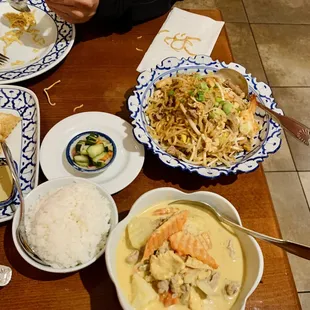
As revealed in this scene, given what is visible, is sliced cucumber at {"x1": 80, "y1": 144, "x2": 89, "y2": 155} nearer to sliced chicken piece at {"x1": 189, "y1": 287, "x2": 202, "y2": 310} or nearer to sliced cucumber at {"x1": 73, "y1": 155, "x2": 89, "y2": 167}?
sliced cucumber at {"x1": 73, "y1": 155, "x2": 89, "y2": 167}

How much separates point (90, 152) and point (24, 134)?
12.2 inches

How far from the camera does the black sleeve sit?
1.74 meters

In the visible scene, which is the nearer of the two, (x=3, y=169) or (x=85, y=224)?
(x=85, y=224)

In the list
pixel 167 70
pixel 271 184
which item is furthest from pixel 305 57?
pixel 167 70

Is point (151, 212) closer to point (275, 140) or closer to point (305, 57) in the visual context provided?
point (275, 140)

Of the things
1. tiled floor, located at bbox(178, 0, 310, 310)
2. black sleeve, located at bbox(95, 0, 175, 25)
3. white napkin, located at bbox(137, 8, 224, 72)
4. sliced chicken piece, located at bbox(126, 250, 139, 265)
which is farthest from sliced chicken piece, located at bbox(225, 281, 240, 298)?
tiled floor, located at bbox(178, 0, 310, 310)

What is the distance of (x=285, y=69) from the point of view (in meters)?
3.34

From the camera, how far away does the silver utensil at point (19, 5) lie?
179 cm

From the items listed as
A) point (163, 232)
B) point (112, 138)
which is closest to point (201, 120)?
point (112, 138)

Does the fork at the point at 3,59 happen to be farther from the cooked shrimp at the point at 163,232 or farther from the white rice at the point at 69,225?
the cooked shrimp at the point at 163,232

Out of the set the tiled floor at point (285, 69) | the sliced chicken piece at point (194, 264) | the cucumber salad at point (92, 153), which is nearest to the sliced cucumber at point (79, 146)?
the cucumber salad at point (92, 153)

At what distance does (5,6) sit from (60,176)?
1044 mm

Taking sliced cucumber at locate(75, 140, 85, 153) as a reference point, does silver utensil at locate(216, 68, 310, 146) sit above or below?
below

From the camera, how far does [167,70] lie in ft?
5.18
